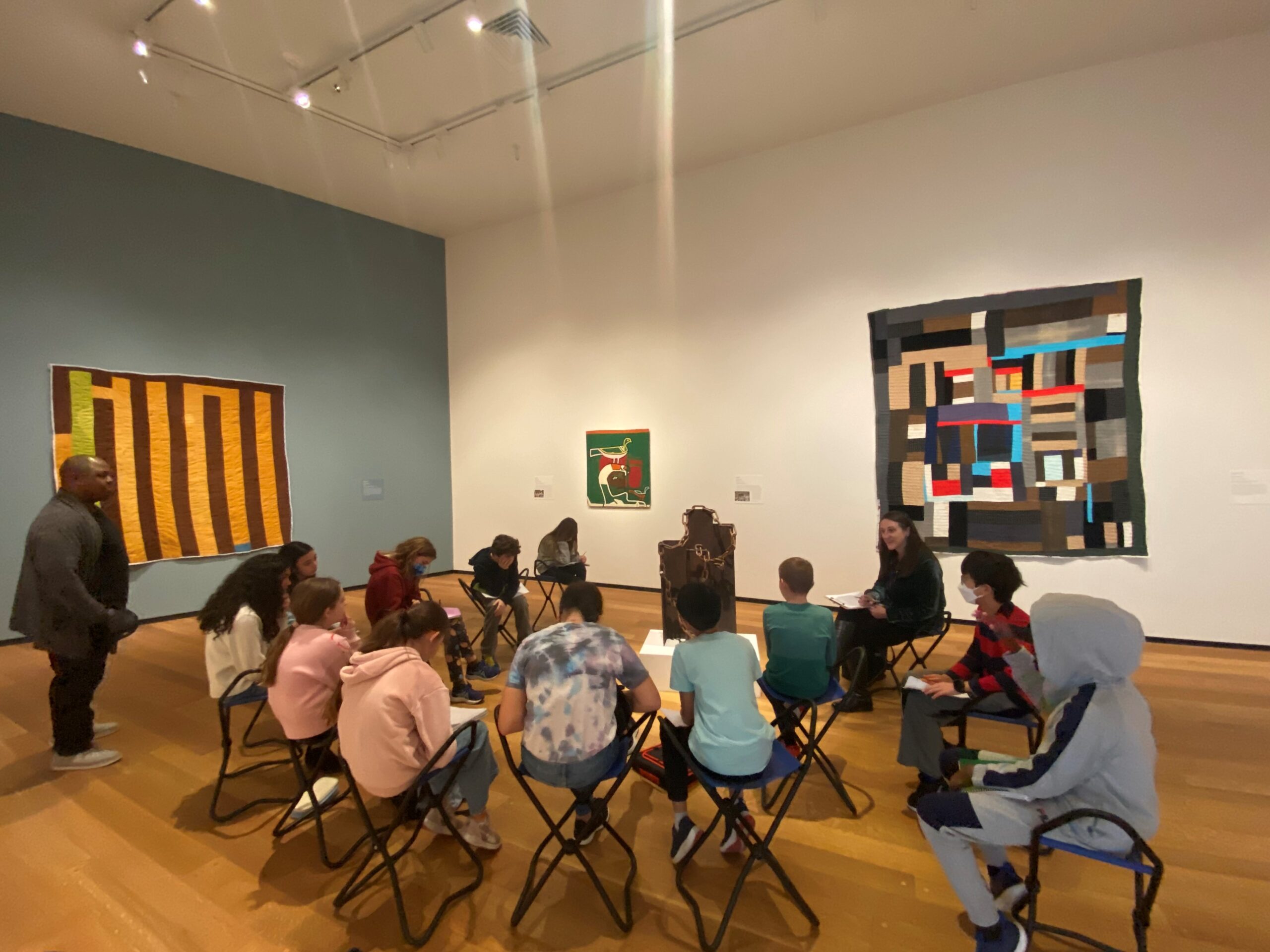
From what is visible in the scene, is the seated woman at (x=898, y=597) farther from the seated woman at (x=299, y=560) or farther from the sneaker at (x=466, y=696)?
the seated woman at (x=299, y=560)

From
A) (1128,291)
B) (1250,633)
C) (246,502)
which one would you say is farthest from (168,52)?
(1250,633)

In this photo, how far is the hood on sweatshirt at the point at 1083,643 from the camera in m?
1.50

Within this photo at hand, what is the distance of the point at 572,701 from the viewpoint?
188cm

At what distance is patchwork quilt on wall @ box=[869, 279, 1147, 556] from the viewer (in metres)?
4.39

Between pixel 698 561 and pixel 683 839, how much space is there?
6.74 feet

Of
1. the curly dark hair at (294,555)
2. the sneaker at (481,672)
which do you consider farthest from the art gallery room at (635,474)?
the curly dark hair at (294,555)

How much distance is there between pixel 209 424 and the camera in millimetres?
5695

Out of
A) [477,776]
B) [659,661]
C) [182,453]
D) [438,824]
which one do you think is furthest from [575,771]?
[182,453]

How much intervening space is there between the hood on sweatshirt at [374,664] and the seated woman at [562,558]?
2.84 metres

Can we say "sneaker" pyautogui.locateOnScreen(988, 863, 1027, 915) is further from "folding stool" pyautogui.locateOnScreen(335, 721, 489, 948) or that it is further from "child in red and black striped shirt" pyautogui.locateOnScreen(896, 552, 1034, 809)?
"folding stool" pyautogui.locateOnScreen(335, 721, 489, 948)

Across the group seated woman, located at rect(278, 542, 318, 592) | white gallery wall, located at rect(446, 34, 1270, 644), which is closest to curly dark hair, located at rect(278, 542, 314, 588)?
seated woman, located at rect(278, 542, 318, 592)

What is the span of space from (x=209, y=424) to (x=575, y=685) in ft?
18.1

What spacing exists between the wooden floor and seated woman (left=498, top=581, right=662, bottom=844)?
0.45 metres

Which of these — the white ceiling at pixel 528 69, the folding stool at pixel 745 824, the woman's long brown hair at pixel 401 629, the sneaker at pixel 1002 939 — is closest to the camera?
the sneaker at pixel 1002 939
